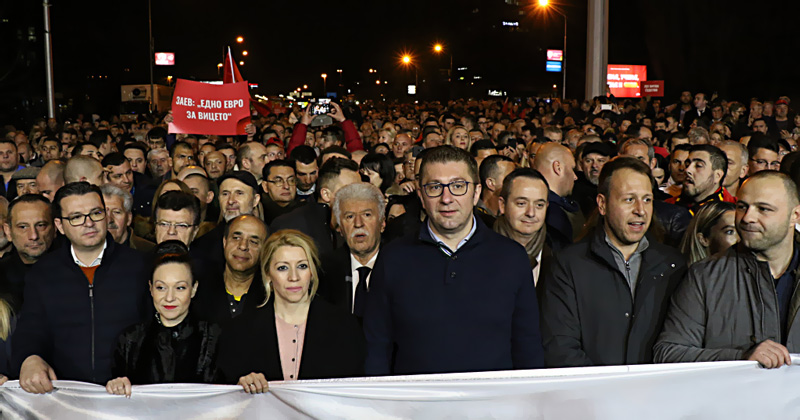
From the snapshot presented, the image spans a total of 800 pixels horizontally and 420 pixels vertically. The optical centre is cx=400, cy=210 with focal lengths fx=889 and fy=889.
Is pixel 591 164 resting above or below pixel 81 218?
above

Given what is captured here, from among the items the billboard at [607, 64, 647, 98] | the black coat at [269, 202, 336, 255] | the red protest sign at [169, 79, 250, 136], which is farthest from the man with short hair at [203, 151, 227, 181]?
the billboard at [607, 64, 647, 98]

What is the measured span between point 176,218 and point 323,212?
123 centimetres

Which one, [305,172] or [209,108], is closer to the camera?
[305,172]

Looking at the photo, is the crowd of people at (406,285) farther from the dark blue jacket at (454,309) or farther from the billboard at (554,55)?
the billboard at (554,55)

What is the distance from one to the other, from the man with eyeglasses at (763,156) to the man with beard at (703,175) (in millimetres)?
1501

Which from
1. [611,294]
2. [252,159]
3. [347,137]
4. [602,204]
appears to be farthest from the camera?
[347,137]

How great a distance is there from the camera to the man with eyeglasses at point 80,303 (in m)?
5.02

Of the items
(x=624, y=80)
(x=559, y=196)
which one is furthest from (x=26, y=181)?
(x=624, y=80)

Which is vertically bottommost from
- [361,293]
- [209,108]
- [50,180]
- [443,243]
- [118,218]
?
[361,293]

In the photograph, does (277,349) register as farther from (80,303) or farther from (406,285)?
(80,303)

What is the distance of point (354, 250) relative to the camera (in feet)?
19.6

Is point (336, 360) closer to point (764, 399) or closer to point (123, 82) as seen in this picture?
point (764, 399)

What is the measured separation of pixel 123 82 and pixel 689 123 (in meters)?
38.3

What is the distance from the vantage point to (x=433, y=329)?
4199 mm
